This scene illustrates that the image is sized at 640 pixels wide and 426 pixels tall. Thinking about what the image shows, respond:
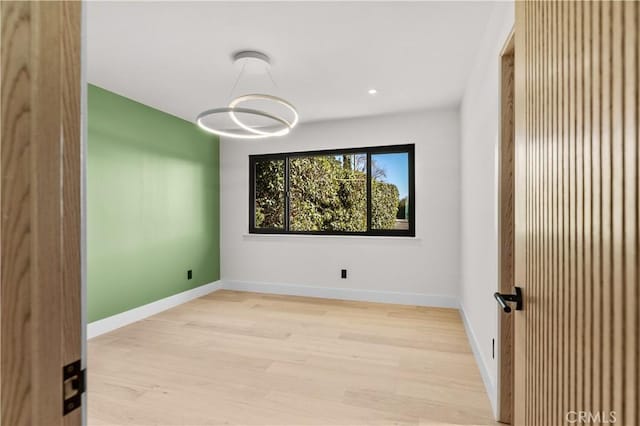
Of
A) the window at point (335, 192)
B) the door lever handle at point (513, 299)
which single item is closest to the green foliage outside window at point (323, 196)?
the window at point (335, 192)

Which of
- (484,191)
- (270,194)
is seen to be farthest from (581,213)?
(270,194)

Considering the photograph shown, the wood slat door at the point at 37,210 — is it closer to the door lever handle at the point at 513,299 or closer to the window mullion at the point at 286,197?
A: the door lever handle at the point at 513,299

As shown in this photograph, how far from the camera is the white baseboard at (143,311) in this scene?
3006 mm

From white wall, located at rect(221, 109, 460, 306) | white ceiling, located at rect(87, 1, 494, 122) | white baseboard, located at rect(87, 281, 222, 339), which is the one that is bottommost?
white baseboard, located at rect(87, 281, 222, 339)

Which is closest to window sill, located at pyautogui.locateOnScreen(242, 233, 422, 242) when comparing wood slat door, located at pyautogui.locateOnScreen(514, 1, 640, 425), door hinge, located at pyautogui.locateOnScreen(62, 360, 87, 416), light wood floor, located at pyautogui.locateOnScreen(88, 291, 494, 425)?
light wood floor, located at pyautogui.locateOnScreen(88, 291, 494, 425)

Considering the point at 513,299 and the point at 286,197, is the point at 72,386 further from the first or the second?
the point at 286,197

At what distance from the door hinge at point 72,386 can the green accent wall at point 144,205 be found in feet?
9.79

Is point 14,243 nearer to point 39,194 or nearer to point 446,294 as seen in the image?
point 39,194

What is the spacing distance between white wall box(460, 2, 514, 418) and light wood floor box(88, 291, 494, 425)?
0.81 ft

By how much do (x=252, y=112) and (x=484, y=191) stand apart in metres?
1.80

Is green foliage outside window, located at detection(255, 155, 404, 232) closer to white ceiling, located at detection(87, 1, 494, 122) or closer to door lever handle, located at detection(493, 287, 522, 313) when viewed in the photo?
white ceiling, located at detection(87, 1, 494, 122)

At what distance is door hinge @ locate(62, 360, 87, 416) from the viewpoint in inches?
19.9

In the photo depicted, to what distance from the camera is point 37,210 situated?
47 centimetres

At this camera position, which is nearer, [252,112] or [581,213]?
[581,213]
